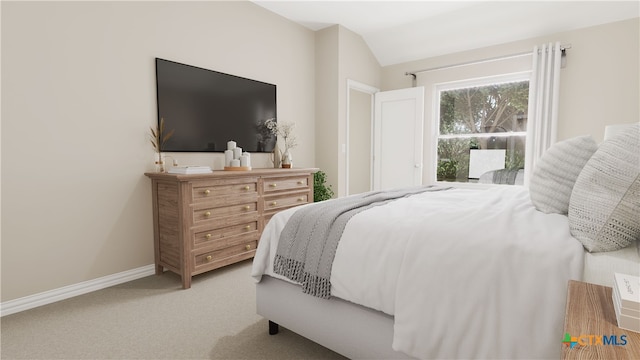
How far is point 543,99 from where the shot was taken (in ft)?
12.5

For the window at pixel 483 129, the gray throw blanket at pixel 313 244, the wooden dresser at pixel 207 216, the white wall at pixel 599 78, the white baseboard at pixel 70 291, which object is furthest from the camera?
the window at pixel 483 129

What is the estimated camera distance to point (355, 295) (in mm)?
1390

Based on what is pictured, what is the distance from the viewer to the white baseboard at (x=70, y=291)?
2165mm

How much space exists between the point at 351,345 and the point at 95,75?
266 cm

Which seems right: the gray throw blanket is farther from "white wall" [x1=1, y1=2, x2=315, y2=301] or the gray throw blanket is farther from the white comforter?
"white wall" [x1=1, y1=2, x2=315, y2=301]

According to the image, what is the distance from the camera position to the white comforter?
103 cm

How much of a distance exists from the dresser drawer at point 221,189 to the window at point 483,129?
3118 millimetres

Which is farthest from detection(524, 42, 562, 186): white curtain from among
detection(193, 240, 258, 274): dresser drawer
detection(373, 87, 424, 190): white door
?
detection(193, 240, 258, 274): dresser drawer

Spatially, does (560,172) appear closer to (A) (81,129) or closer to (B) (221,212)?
(B) (221,212)

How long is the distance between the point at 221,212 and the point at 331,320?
1599 mm

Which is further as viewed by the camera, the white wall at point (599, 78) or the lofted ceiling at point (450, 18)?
the lofted ceiling at point (450, 18)

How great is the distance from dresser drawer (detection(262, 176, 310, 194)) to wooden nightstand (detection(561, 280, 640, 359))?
2.63 meters

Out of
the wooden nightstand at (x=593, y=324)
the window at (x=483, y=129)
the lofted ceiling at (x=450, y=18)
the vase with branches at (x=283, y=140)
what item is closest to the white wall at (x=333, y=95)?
the lofted ceiling at (x=450, y=18)

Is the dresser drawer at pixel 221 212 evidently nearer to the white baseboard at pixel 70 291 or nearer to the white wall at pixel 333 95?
the white baseboard at pixel 70 291
